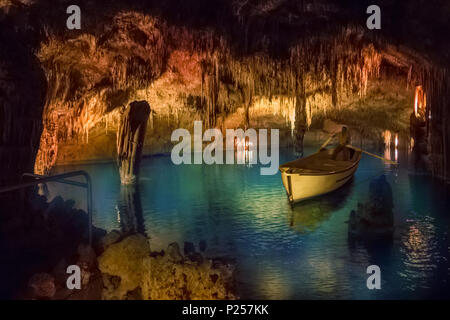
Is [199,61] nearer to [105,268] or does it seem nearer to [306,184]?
[306,184]

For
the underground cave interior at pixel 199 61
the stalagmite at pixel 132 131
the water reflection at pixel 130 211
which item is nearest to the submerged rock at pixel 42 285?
the underground cave interior at pixel 199 61

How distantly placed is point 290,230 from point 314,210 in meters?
2.85

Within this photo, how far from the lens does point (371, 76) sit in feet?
63.5

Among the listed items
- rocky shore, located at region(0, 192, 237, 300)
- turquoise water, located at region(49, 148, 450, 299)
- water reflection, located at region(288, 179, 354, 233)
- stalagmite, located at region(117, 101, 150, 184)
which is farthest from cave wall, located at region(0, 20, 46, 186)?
stalagmite, located at region(117, 101, 150, 184)

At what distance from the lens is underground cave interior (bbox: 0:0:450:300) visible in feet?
30.3

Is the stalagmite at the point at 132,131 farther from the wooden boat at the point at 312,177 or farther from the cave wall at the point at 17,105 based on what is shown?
the cave wall at the point at 17,105

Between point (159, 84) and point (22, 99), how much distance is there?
12.0 metres

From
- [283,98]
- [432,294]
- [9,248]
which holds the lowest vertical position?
[432,294]

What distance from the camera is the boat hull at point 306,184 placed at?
50.1 ft

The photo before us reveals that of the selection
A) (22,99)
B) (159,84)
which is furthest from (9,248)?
(159,84)

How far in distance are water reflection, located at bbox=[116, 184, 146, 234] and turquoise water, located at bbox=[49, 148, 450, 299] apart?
31 mm

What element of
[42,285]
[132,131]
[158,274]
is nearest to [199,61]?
[132,131]
